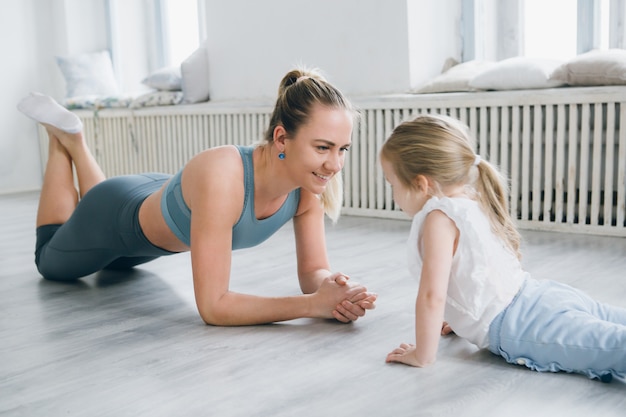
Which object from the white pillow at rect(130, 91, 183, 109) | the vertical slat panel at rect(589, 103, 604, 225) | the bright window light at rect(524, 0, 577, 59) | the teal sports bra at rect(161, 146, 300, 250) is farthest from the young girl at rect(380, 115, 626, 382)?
the white pillow at rect(130, 91, 183, 109)

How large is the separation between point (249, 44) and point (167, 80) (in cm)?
84

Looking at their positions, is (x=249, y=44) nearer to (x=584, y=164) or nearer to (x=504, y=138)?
(x=504, y=138)

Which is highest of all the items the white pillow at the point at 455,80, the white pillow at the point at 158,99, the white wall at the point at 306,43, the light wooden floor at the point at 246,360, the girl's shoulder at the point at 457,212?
the white wall at the point at 306,43

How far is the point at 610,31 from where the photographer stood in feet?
11.0

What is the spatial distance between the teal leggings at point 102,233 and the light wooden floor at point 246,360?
92 mm

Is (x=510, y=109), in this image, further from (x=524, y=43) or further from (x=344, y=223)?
(x=344, y=223)

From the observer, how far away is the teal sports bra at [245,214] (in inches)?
70.4

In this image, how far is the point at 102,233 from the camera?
2174 millimetres

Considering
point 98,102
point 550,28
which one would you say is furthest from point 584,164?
point 98,102

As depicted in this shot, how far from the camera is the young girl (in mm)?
1377

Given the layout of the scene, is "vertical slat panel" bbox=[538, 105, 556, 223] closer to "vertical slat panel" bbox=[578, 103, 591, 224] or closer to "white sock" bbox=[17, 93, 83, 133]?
"vertical slat panel" bbox=[578, 103, 591, 224]

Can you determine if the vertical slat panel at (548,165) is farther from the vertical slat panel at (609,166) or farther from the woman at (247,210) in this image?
the woman at (247,210)

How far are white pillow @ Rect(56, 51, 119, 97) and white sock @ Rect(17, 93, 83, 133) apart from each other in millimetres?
3070


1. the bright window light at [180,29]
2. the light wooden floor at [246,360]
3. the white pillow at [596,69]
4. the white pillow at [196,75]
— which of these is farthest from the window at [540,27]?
the bright window light at [180,29]
